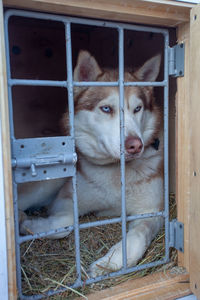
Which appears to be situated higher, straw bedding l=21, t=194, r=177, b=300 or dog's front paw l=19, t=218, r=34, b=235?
dog's front paw l=19, t=218, r=34, b=235

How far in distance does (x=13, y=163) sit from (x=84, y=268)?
2.52 ft

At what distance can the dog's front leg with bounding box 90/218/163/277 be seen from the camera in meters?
1.54

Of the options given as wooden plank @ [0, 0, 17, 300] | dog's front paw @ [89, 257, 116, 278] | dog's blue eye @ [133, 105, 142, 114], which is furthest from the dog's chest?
wooden plank @ [0, 0, 17, 300]

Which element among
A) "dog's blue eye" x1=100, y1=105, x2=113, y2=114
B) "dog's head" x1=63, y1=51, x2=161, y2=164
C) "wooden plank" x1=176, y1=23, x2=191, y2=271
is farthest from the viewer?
"dog's blue eye" x1=100, y1=105, x2=113, y2=114

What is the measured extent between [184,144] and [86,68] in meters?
0.80

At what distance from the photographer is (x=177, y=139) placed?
153 cm

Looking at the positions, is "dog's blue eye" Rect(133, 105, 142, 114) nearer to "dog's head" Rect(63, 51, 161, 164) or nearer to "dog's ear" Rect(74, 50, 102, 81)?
"dog's head" Rect(63, 51, 161, 164)

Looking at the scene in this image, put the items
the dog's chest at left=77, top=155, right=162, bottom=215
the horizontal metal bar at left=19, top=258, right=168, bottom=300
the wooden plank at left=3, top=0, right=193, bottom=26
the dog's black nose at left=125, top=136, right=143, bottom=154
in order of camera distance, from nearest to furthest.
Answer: the wooden plank at left=3, top=0, right=193, bottom=26, the horizontal metal bar at left=19, top=258, right=168, bottom=300, the dog's black nose at left=125, top=136, right=143, bottom=154, the dog's chest at left=77, top=155, right=162, bottom=215

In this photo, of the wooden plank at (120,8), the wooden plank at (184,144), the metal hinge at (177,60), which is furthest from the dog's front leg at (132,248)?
the wooden plank at (120,8)

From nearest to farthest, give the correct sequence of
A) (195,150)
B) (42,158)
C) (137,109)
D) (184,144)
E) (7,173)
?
(7,173) → (42,158) → (195,150) → (184,144) → (137,109)

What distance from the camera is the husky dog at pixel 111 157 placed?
1.80 meters

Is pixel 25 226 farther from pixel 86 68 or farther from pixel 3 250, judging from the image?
pixel 86 68

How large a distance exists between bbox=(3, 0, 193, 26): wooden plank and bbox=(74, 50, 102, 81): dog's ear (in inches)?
16.3

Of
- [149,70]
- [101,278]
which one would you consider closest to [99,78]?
[149,70]
